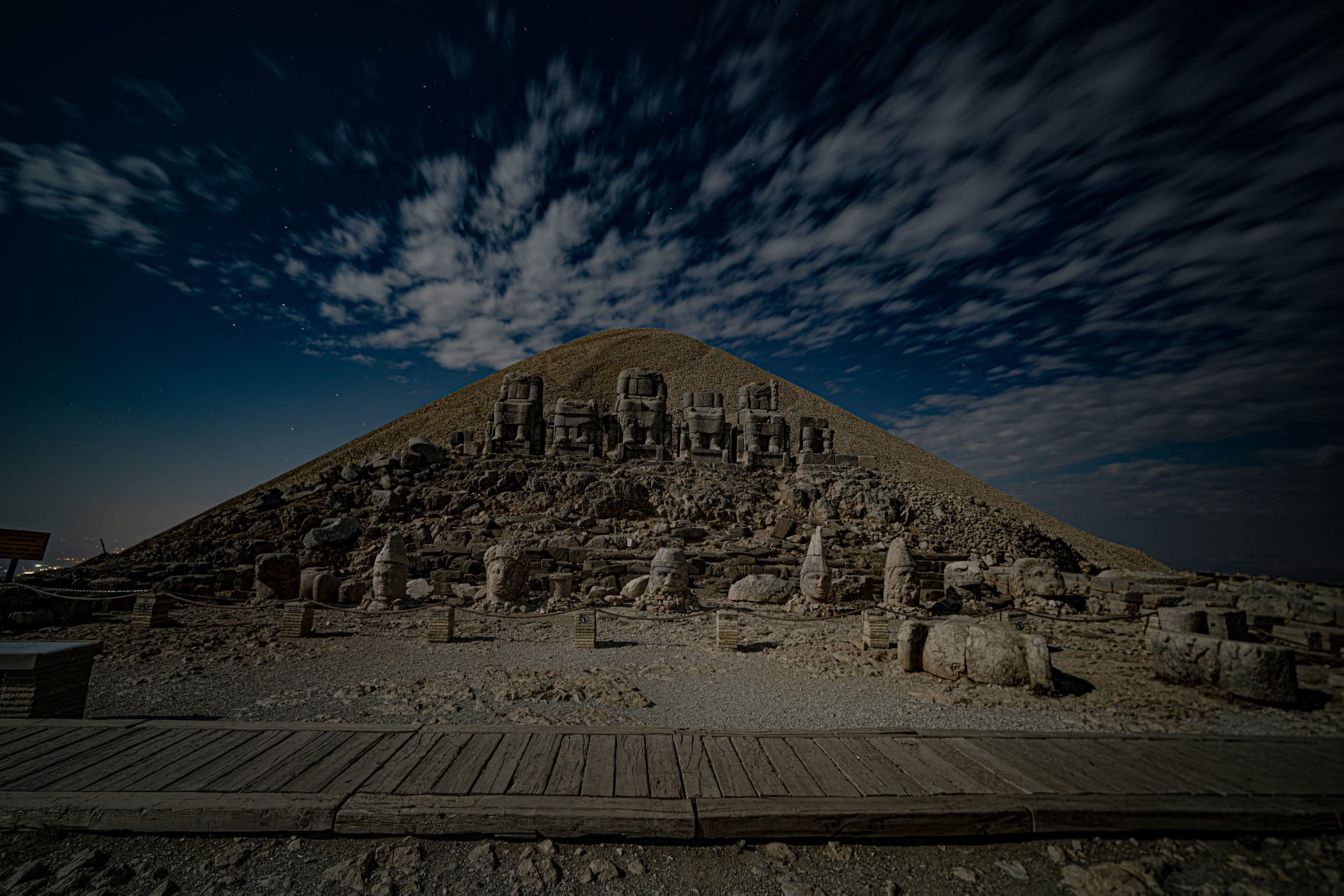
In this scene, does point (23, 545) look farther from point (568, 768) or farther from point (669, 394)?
point (669, 394)

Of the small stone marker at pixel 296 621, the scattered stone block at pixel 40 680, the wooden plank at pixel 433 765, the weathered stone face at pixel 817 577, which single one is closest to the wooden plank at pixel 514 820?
the wooden plank at pixel 433 765

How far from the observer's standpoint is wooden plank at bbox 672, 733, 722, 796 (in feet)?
9.79

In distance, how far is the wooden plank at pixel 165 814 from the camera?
2730mm

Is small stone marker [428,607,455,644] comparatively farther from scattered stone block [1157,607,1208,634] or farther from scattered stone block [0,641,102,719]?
scattered stone block [1157,607,1208,634]

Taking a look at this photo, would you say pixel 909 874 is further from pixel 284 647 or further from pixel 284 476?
pixel 284 476

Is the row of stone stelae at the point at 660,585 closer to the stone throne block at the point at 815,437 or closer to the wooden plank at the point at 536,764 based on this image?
the wooden plank at the point at 536,764

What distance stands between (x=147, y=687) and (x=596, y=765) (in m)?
6.60

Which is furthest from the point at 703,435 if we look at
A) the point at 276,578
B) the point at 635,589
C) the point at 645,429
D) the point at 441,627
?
the point at 276,578

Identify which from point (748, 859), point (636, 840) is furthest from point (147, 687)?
point (748, 859)

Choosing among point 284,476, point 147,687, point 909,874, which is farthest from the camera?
point 284,476

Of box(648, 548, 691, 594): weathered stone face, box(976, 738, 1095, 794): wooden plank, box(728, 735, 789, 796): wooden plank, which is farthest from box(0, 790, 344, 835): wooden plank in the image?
box(648, 548, 691, 594): weathered stone face

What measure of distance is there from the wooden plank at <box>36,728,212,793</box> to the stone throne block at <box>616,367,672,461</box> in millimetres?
15413

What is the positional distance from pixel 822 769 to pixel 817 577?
795 centimetres

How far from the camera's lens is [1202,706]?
18.5 ft
